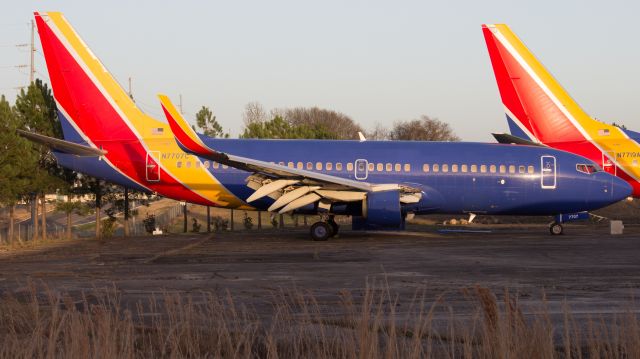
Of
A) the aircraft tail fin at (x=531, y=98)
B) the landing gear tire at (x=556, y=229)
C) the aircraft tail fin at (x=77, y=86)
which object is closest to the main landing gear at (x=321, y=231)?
the aircraft tail fin at (x=77, y=86)

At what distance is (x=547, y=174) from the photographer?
101 feet

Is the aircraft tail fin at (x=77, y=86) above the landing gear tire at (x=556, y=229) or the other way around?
above

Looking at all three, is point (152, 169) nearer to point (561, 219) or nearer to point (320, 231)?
point (320, 231)

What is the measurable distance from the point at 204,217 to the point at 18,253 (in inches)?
2087

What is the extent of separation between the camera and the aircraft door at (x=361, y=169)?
30.4 meters

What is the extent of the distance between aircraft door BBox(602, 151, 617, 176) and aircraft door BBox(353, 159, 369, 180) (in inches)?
422

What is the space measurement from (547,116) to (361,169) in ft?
32.4

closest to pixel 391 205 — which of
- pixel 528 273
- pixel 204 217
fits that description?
pixel 528 273

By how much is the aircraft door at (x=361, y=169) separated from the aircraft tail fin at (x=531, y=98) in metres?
8.97

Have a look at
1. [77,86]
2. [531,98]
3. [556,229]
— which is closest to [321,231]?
[556,229]

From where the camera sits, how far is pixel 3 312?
10688mm

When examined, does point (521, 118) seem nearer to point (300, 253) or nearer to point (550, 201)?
point (550, 201)

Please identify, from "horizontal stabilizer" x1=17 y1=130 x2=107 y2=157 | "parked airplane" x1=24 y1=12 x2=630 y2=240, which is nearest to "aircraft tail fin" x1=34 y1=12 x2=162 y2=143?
"parked airplane" x1=24 y1=12 x2=630 y2=240

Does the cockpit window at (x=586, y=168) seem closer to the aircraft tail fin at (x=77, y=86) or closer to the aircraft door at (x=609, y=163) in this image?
the aircraft door at (x=609, y=163)
